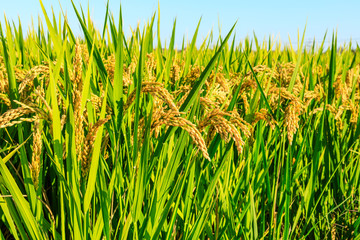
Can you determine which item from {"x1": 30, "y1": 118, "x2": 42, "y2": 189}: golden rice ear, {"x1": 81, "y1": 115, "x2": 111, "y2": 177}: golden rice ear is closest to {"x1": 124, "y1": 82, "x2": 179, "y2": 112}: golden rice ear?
{"x1": 81, "y1": 115, "x2": 111, "y2": 177}: golden rice ear

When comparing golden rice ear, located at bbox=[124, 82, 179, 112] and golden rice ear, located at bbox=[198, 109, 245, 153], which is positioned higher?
golden rice ear, located at bbox=[124, 82, 179, 112]

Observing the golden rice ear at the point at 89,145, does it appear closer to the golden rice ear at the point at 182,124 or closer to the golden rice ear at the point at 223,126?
the golden rice ear at the point at 182,124

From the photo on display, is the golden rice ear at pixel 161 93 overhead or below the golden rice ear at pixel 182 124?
overhead

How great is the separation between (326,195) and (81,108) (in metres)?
1.76

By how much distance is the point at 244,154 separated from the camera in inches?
65.4

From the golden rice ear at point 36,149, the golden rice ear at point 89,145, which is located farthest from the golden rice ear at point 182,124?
the golden rice ear at point 36,149

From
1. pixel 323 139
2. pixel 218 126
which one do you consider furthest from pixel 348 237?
pixel 218 126

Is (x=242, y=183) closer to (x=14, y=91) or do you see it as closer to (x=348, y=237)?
(x=348, y=237)

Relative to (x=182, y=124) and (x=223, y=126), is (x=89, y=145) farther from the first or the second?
(x=223, y=126)

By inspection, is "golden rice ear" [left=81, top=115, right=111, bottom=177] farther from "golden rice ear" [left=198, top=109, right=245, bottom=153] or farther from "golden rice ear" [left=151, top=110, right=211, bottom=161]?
"golden rice ear" [left=198, top=109, right=245, bottom=153]

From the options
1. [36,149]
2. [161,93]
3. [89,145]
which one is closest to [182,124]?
[161,93]

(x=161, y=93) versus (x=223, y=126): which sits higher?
(x=161, y=93)

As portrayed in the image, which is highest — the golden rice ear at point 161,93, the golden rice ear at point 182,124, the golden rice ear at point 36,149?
the golden rice ear at point 161,93

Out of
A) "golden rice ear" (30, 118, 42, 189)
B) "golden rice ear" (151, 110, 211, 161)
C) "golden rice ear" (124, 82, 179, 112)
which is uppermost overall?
"golden rice ear" (124, 82, 179, 112)
